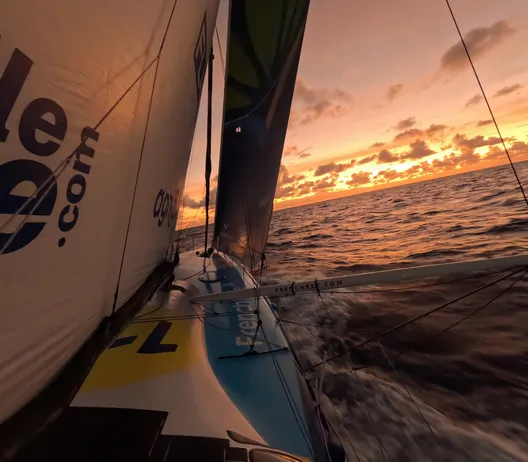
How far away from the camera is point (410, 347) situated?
4484 mm

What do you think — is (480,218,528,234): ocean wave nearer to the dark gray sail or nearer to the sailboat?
the dark gray sail

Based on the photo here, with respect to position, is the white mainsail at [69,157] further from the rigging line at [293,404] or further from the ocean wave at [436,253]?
the ocean wave at [436,253]

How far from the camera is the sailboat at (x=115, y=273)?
100cm

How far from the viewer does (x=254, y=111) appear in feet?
18.9

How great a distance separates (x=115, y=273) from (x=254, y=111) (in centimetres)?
483

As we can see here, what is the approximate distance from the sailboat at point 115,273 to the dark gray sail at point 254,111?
253 cm

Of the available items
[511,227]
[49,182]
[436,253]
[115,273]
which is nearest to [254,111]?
[115,273]

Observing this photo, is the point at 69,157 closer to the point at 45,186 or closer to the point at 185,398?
the point at 45,186

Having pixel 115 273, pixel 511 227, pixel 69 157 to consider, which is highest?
pixel 511 227

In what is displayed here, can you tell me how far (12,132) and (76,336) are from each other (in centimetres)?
96

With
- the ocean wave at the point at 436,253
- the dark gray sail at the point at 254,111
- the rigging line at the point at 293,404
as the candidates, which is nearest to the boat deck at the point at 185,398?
the rigging line at the point at 293,404

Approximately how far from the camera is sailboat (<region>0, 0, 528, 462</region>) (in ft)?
3.26

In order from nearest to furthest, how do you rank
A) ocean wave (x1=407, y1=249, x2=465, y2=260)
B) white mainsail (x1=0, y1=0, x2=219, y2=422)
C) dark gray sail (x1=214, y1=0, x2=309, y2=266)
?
1. white mainsail (x1=0, y1=0, x2=219, y2=422)
2. dark gray sail (x1=214, y1=0, x2=309, y2=266)
3. ocean wave (x1=407, y1=249, x2=465, y2=260)

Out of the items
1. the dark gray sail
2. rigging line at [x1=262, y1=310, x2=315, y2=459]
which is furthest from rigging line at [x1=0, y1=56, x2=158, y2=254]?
the dark gray sail
